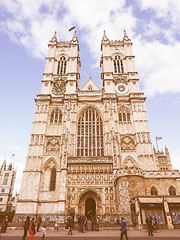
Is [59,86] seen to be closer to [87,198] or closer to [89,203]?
[87,198]

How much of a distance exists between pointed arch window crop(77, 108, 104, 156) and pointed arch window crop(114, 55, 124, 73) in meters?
10.6

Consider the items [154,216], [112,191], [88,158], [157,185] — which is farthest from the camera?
[88,158]

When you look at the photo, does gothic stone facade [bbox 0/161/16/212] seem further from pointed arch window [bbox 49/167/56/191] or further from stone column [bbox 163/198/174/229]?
stone column [bbox 163/198/174/229]

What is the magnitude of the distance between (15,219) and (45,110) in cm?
1655

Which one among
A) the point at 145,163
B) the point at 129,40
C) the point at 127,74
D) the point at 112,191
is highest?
the point at 129,40

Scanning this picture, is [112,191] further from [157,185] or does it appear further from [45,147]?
[45,147]

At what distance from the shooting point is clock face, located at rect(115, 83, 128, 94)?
3378cm

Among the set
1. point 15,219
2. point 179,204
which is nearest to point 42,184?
point 15,219

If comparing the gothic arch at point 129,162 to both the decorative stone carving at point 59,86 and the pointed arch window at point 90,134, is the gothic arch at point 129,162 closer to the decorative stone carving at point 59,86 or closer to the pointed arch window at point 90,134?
the pointed arch window at point 90,134

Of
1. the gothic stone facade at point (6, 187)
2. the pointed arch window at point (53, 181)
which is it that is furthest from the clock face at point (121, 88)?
the gothic stone facade at point (6, 187)

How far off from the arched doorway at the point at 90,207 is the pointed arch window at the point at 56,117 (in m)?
13.1

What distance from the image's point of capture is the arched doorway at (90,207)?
80.4ft

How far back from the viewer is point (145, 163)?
26.0 m

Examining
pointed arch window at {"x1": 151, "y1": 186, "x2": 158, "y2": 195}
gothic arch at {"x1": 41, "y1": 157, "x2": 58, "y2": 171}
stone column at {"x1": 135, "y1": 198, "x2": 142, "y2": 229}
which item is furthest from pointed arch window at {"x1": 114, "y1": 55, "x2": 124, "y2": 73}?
stone column at {"x1": 135, "y1": 198, "x2": 142, "y2": 229}
